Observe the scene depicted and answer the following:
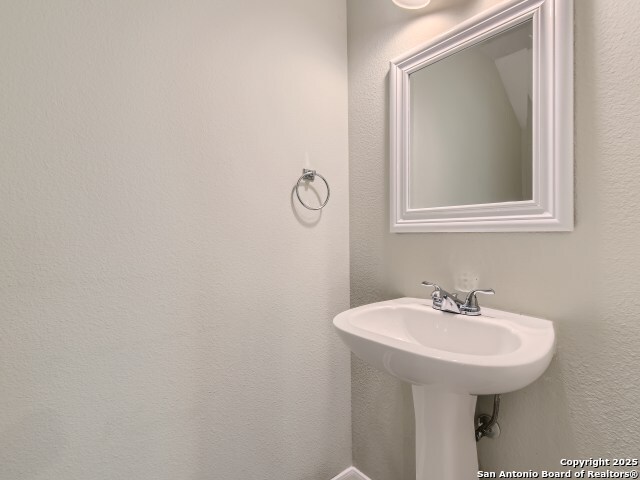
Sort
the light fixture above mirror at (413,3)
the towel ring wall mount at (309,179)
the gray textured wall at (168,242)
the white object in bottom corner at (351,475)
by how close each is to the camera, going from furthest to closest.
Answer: the white object in bottom corner at (351,475) → the towel ring wall mount at (309,179) → the light fixture above mirror at (413,3) → the gray textured wall at (168,242)

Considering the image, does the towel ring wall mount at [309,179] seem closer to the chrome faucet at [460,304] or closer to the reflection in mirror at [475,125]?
the reflection in mirror at [475,125]

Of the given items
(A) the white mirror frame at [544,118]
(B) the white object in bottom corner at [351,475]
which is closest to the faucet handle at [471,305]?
(A) the white mirror frame at [544,118]

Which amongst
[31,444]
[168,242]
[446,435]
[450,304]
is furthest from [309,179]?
[31,444]

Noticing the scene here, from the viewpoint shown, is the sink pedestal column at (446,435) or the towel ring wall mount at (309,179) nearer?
the sink pedestal column at (446,435)

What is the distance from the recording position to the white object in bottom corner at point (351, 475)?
4.20ft

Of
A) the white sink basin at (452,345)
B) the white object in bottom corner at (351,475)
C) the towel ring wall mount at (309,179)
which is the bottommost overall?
the white object in bottom corner at (351,475)

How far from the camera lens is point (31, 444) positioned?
71 cm

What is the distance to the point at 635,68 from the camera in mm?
666

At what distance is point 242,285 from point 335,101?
2.89 feet

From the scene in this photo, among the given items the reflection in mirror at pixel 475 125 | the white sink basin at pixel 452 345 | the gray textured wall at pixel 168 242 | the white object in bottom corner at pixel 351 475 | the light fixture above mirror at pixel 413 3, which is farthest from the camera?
Result: the white object in bottom corner at pixel 351 475

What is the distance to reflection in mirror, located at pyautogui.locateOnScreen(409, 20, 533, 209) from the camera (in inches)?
33.3

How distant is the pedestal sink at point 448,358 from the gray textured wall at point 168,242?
41cm

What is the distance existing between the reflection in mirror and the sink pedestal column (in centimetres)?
60

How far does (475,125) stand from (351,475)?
4.99 ft
